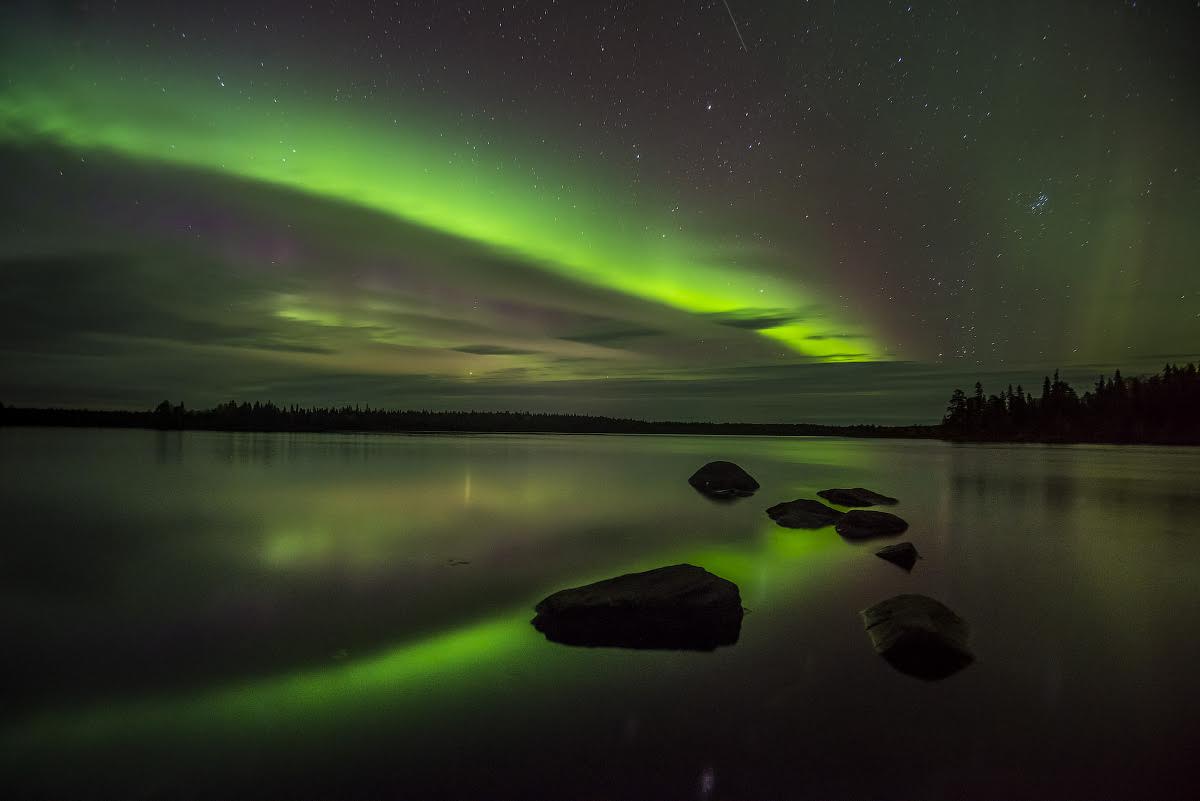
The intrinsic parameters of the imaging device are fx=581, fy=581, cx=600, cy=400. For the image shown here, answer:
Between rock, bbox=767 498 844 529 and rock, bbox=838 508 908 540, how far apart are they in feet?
2.40

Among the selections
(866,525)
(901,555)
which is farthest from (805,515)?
(901,555)

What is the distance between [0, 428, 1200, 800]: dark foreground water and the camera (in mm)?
5180

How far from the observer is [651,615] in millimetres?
7965

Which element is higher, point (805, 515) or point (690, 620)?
point (690, 620)

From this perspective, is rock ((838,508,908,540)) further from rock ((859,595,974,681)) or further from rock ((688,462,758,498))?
rock ((688,462,758,498))

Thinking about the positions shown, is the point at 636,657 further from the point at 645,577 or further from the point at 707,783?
the point at 707,783

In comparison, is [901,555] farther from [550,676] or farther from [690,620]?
[550,676]

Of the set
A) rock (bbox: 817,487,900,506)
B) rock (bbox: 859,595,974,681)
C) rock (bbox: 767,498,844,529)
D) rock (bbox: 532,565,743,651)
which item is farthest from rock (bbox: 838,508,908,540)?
rock (bbox: 532,565,743,651)

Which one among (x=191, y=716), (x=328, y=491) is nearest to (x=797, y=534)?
(x=191, y=716)

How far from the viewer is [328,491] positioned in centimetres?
2806

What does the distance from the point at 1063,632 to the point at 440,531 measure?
15.1m

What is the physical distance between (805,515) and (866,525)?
2.01 meters

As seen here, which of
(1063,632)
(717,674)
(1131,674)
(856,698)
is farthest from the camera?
(1063,632)

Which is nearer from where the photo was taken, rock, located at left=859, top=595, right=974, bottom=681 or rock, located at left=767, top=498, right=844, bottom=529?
rock, located at left=859, top=595, right=974, bottom=681
